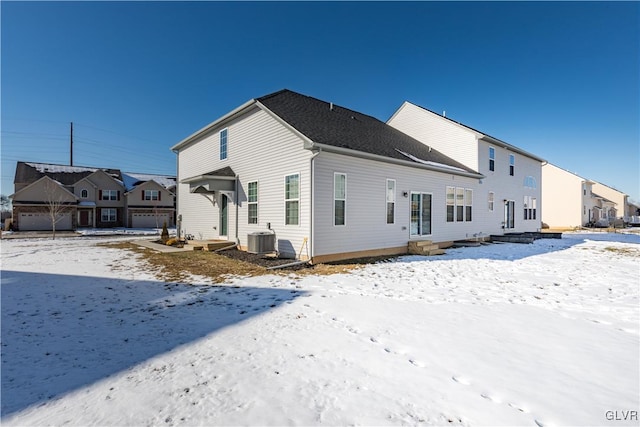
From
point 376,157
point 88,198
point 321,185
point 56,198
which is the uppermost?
point 376,157

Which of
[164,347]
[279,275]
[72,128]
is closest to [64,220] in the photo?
[72,128]

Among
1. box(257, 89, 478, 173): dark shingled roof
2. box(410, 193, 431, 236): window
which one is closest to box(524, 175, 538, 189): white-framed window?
box(257, 89, 478, 173): dark shingled roof

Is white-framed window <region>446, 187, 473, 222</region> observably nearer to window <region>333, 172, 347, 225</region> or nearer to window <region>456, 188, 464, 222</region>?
window <region>456, 188, 464, 222</region>

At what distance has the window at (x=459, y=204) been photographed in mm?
15227

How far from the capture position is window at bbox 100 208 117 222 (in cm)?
3559

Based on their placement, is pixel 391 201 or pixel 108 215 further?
pixel 108 215

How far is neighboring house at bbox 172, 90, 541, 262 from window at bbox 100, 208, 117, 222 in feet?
83.2

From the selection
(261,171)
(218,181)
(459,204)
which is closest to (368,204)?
(261,171)

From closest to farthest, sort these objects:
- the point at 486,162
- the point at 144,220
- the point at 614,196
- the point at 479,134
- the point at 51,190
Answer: the point at 479,134, the point at 486,162, the point at 51,190, the point at 144,220, the point at 614,196

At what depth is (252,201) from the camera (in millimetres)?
12062

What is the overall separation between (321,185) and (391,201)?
146 inches

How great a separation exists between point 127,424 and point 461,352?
3473mm

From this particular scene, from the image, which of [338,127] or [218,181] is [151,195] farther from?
[338,127]

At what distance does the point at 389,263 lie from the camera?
32.7 ft
